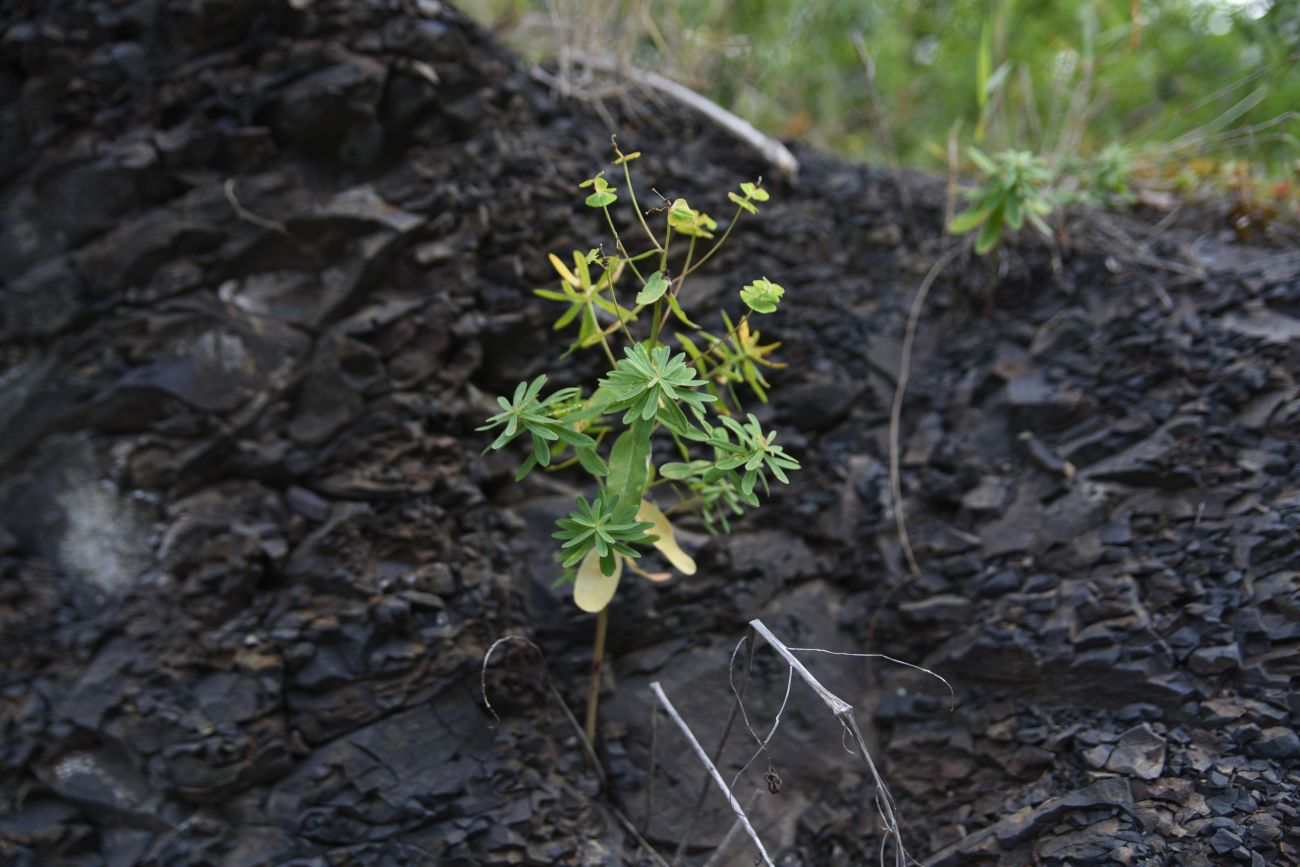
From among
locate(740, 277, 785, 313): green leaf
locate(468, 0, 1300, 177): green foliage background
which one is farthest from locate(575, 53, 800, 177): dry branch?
locate(740, 277, 785, 313): green leaf

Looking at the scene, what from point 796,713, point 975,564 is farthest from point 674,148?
point 796,713

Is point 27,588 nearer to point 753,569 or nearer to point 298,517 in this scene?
point 298,517

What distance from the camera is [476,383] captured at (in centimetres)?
271

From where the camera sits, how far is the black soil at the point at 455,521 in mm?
2225

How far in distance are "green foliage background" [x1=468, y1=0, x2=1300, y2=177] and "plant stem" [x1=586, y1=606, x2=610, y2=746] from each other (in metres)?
2.12

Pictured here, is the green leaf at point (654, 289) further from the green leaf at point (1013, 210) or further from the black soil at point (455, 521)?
the green leaf at point (1013, 210)

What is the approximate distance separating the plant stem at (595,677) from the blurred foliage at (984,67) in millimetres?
2086

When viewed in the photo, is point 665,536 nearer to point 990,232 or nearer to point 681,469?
point 681,469

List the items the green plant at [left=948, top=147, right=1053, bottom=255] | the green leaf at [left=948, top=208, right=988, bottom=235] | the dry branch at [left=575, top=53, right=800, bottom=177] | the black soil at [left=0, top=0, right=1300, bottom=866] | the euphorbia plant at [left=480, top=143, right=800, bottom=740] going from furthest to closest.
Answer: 1. the dry branch at [left=575, top=53, right=800, bottom=177]
2. the green leaf at [left=948, top=208, right=988, bottom=235]
3. the green plant at [left=948, top=147, right=1053, bottom=255]
4. the black soil at [left=0, top=0, right=1300, bottom=866]
5. the euphorbia plant at [left=480, top=143, right=800, bottom=740]

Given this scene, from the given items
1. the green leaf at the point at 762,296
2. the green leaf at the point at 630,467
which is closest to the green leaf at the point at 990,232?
the green leaf at the point at 762,296

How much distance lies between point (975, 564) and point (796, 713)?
682 mm

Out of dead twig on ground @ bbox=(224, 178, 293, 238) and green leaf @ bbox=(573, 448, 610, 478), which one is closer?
green leaf @ bbox=(573, 448, 610, 478)

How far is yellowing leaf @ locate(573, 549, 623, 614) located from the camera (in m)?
1.96

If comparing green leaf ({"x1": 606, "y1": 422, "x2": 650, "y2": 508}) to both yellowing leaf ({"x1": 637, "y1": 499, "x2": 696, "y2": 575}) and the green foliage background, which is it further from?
the green foliage background
